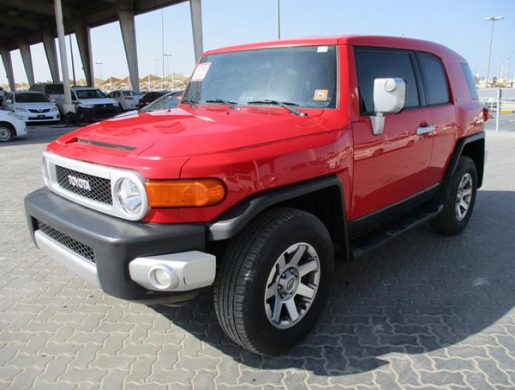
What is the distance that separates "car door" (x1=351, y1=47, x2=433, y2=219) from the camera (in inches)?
125

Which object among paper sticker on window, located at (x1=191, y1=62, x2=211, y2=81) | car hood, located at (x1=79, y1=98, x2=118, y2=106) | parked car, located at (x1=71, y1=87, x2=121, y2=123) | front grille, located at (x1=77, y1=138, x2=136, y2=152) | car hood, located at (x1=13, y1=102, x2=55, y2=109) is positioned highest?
paper sticker on window, located at (x1=191, y1=62, x2=211, y2=81)

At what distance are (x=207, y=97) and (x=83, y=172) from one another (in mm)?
1437

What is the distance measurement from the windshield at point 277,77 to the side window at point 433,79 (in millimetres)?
1316

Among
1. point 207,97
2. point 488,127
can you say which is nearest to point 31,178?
point 207,97

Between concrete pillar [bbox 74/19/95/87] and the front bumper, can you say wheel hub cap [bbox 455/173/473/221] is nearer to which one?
the front bumper

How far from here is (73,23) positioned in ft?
126

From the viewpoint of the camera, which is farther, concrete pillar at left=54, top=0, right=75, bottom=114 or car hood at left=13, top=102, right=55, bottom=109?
concrete pillar at left=54, top=0, right=75, bottom=114

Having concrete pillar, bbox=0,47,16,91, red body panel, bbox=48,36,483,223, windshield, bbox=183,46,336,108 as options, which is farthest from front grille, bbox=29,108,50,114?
concrete pillar, bbox=0,47,16,91

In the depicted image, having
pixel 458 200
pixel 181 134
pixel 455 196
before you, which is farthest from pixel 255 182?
pixel 458 200

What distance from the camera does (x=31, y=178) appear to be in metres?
8.21

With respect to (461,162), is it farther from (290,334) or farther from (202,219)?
(202,219)

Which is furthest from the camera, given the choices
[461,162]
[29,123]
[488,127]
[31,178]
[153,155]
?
[29,123]

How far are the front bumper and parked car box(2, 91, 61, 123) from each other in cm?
1897

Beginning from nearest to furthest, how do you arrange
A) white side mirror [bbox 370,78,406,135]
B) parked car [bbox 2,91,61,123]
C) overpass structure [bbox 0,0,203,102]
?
1. white side mirror [bbox 370,78,406,135]
2. parked car [bbox 2,91,61,123]
3. overpass structure [bbox 0,0,203,102]
